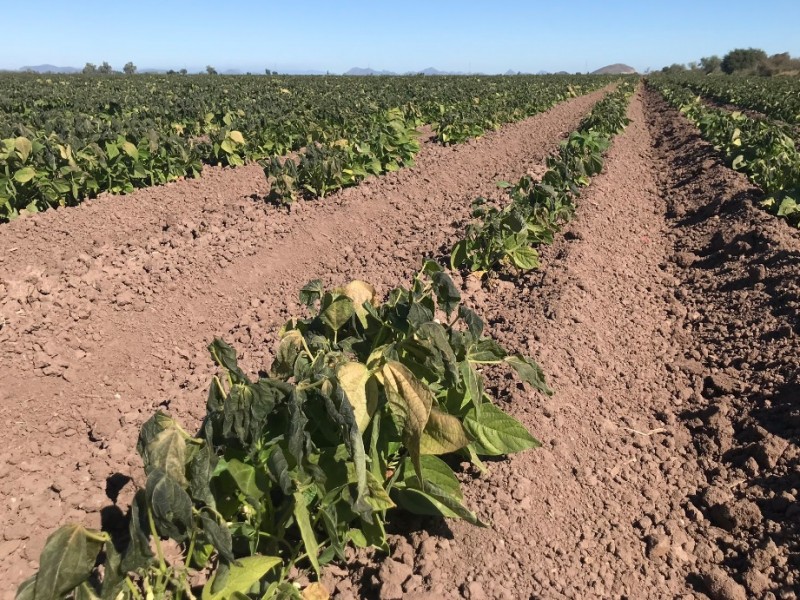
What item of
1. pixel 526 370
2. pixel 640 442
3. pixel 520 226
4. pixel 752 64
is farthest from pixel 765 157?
pixel 752 64

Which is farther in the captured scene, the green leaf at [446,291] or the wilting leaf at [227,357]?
the green leaf at [446,291]

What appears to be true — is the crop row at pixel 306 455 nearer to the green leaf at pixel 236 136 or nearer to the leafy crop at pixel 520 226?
the leafy crop at pixel 520 226

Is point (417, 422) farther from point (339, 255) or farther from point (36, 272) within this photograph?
point (36, 272)

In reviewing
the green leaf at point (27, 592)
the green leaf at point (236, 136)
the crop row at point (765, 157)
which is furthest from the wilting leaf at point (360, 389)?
the green leaf at point (236, 136)

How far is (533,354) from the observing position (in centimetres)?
390

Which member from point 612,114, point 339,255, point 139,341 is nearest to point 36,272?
point 139,341

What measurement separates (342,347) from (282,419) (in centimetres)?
41

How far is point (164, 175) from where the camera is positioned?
30.0 ft

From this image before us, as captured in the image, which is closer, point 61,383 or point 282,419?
point 282,419

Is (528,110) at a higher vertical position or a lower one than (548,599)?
higher

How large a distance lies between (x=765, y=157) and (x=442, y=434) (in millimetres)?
8412

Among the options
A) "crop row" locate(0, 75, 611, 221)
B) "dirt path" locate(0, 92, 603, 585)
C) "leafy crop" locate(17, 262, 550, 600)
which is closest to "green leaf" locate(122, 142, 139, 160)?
Answer: "crop row" locate(0, 75, 611, 221)

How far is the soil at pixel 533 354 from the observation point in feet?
8.33

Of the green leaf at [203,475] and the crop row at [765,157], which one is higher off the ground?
the crop row at [765,157]
